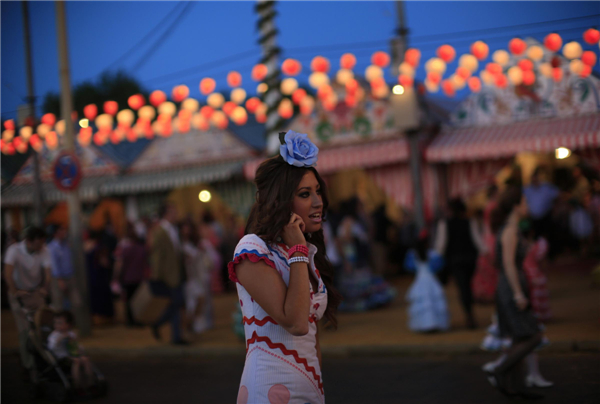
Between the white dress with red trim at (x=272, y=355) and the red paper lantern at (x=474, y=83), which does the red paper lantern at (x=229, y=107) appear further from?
the white dress with red trim at (x=272, y=355)

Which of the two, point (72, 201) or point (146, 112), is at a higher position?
point (146, 112)

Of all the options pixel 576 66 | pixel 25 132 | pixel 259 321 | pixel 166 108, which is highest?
pixel 166 108

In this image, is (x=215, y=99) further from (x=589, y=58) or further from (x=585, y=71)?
(x=589, y=58)

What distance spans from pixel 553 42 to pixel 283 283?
1057cm

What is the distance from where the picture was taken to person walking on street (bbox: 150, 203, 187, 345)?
9195 mm

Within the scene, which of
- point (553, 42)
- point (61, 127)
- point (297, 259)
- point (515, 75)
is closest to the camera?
point (297, 259)

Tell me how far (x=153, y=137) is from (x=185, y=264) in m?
9.77

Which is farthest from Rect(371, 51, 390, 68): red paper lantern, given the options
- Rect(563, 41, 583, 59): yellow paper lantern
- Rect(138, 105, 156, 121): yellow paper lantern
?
Rect(138, 105, 156, 121): yellow paper lantern

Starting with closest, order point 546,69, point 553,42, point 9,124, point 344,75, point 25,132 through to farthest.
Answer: point 9,124 < point 25,132 < point 553,42 < point 546,69 < point 344,75

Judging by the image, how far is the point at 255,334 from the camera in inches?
98.3

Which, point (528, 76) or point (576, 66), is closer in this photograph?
point (576, 66)

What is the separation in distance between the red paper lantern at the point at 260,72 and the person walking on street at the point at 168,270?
17.6ft

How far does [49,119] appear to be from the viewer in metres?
11.0

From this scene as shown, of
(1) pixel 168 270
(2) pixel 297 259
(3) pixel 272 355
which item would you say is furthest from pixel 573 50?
(3) pixel 272 355
